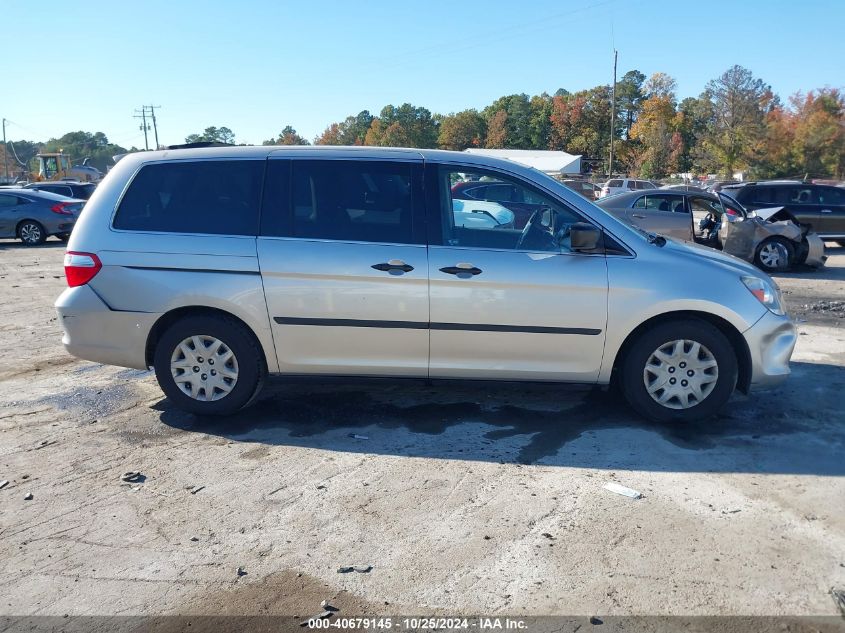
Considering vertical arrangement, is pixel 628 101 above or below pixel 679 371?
above

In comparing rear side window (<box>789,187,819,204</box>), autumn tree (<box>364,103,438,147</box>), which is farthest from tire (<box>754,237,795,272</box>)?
autumn tree (<box>364,103,438,147</box>)

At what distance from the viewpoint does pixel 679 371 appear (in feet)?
16.1

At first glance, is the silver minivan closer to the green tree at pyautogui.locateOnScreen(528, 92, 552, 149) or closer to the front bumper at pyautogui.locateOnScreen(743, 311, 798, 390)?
the front bumper at pyautogui.locateOnScreen(743, 311, 798, 390)

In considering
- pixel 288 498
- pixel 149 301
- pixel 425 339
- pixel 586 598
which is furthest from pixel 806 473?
pixel 149 301

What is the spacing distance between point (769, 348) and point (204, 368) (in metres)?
4.16

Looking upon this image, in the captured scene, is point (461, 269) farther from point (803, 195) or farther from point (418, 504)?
point (803, 195)

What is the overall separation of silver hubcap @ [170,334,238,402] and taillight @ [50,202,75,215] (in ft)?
55.1

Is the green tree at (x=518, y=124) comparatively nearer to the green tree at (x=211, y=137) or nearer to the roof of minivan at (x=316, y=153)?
the green tree at (x=211, y=137)

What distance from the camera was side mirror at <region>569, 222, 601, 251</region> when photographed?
15.5 ft

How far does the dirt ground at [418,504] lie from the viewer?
3080 millimetres

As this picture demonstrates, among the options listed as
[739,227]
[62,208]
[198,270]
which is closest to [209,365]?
[198,270]

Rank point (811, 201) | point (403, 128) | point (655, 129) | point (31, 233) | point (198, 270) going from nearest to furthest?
point (198, 270) < point (811, 201) < point (31, 233) < point (655, 129) < point (403, 128)

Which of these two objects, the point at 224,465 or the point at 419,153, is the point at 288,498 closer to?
the point at 224,465

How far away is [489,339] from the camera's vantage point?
16.0ft
